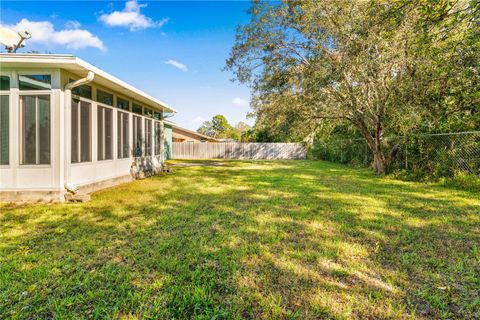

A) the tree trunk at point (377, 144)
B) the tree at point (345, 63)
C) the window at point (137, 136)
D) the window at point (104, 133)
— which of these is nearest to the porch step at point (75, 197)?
the window at point (104, 133)

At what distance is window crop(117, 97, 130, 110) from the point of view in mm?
6855

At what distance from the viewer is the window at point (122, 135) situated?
6.90 meters

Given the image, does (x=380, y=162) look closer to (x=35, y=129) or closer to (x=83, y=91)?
(x=83, y=91)

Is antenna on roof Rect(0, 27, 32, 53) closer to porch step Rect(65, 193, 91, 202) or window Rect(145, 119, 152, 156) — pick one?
window Rect(145, 119, 152, 156)

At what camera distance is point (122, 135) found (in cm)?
706

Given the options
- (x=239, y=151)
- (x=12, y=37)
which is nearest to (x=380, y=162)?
(x=12, y=37)

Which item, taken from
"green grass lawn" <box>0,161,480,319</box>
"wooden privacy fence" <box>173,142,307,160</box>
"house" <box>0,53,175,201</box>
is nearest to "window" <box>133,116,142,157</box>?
"house" <box>0,53,175,201</box>

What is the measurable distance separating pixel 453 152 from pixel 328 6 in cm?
559

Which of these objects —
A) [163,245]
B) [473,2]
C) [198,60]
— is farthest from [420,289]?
[198,60]

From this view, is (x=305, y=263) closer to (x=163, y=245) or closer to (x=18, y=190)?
(x=163, y=245)

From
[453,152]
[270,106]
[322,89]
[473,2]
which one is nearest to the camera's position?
[473,2]

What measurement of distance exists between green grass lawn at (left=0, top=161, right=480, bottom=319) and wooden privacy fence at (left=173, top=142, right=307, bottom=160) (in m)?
16.0

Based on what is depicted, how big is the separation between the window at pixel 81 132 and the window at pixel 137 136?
223cm

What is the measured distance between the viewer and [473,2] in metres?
3.61
